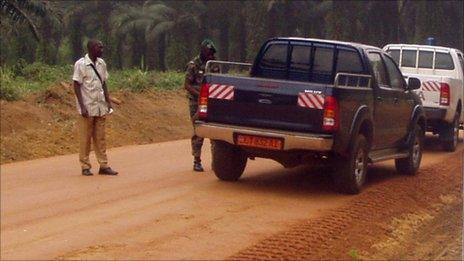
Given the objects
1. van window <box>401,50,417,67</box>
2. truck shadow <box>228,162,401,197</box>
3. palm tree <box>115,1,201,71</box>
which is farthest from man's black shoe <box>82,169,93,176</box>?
palm tree <box>115,1,201,71</box>

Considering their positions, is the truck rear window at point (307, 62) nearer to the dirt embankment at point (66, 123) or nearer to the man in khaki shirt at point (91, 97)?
the man in khaki shirt at point (91, 97)

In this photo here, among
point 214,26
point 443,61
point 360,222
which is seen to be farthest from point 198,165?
point 214,26

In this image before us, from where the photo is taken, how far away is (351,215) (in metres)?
9.83

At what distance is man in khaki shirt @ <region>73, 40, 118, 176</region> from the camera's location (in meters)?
11.6

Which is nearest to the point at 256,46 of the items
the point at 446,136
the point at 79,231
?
the point at 446,136

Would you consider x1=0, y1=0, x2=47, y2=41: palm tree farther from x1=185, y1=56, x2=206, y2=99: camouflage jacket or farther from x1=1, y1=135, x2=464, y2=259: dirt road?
x1=185, y1=56, x2=206, y2=99: camouflage jacket

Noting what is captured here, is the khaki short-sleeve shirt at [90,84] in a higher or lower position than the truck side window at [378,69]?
lower

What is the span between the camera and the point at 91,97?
38.3 ft

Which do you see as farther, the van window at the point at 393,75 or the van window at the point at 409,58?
the van window at the point at 409,58

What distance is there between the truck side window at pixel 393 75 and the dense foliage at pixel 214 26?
79.8ft

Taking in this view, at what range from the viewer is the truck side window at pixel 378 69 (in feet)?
39.5

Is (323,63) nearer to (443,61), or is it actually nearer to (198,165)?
(198,165)

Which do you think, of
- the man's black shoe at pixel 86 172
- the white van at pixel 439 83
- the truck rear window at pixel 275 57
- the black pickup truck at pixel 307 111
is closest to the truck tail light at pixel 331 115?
the black pickup truck at pixel 307 111

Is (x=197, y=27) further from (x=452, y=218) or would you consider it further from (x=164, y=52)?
(x=452, y=218)
